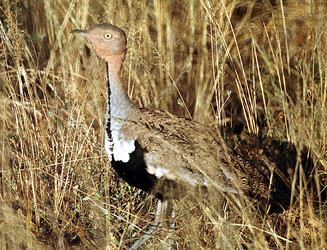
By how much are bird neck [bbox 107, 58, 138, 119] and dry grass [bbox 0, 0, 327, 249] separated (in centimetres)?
24

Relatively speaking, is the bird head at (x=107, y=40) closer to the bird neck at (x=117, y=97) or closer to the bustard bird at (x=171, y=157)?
the bird neck at (x=117, y=97)

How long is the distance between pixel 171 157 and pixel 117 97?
1.75 feet

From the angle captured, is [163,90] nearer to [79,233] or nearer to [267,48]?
[267,48]

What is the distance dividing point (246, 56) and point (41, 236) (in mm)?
2267

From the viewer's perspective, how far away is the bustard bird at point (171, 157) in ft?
8.48

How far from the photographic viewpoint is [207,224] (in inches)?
110

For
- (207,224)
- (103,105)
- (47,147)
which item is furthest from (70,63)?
(207,224)

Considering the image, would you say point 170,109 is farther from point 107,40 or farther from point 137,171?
point 137,171

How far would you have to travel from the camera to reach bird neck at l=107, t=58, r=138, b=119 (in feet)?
9.30

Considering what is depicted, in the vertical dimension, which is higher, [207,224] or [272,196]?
[272,196]

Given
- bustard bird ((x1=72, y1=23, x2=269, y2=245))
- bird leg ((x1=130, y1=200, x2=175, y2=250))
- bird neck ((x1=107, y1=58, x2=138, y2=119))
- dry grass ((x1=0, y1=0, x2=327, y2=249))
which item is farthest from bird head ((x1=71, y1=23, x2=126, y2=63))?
bird leg ((x1=130, y1=200, x2=175, y2=250))

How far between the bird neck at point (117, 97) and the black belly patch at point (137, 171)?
0.84ft

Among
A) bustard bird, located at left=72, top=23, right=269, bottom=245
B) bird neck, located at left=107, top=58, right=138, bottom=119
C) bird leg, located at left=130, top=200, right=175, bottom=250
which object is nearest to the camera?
bustard bird, located at left=72, top=23, right=269, bottom=245

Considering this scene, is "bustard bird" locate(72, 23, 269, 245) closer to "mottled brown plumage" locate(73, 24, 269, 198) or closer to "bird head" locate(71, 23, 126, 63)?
"mottled brown plumage" locate(73, 24, 269, 198)
